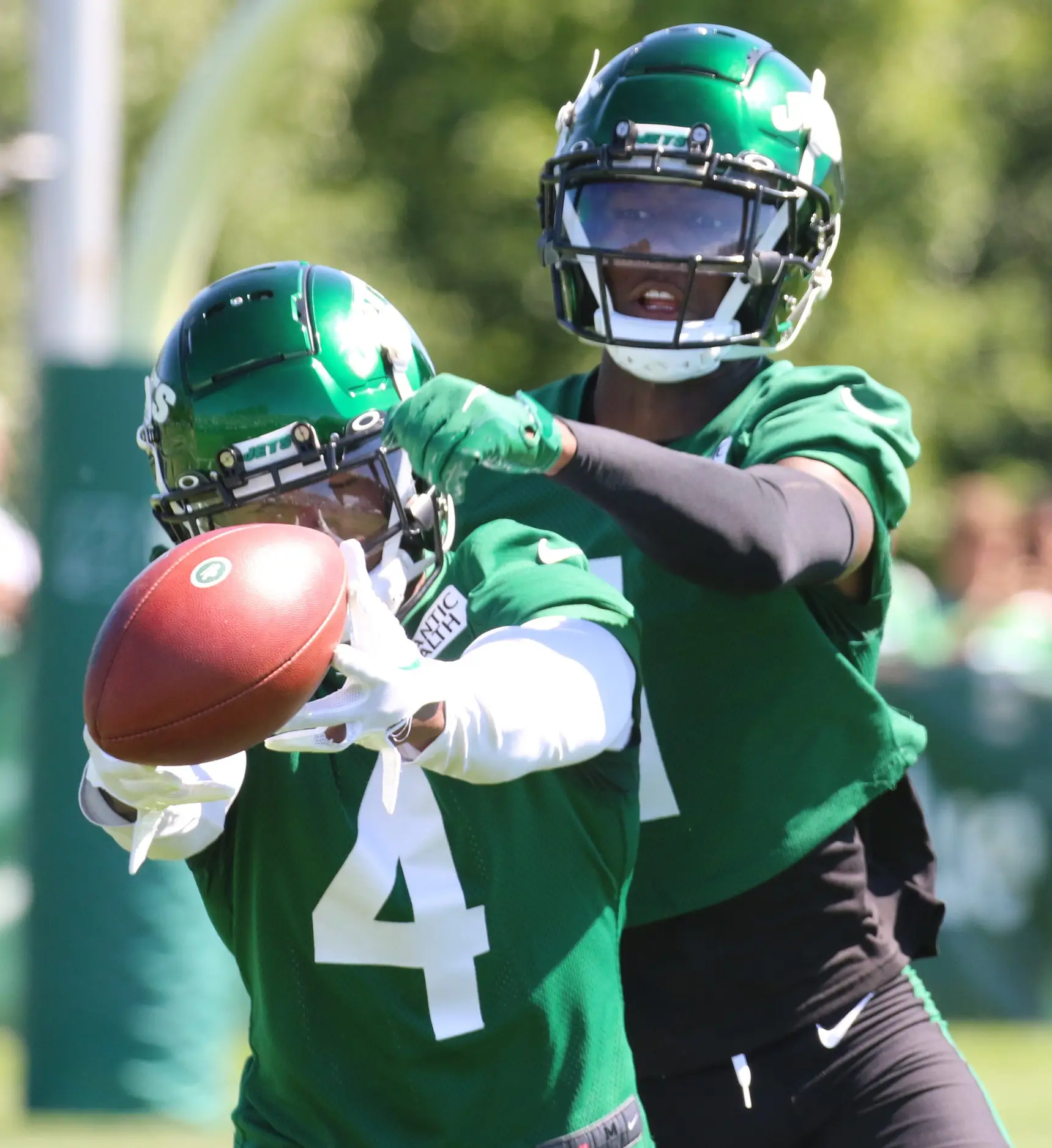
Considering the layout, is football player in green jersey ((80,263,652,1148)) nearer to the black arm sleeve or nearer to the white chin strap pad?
the black arm sleeve

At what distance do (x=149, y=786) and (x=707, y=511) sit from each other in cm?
78

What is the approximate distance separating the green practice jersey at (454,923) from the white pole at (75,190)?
199 inches

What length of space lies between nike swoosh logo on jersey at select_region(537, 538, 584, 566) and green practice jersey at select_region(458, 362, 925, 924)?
371 millimetres

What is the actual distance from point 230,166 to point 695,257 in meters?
4.72

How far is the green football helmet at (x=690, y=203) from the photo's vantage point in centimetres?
326

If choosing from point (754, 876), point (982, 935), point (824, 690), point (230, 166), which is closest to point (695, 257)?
point (824, 690)

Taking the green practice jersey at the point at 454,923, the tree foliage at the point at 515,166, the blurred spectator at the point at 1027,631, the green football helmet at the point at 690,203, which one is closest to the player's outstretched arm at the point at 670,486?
the green practice jersey at the point at 454,923

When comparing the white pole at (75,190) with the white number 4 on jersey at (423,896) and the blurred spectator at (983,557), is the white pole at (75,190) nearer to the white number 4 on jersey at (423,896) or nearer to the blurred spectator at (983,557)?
the blurred spectator at (983,557)

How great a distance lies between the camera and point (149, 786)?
252 cm

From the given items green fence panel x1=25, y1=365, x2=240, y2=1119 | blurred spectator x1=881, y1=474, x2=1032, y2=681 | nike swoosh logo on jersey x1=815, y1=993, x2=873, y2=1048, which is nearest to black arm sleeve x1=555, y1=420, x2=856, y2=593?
nike swoosh logo on jersey x1=815, y1=993, x2=873, y2=1048

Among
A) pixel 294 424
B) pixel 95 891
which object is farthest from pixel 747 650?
pixel 95 891

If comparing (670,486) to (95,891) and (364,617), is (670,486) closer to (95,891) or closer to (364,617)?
(364,617)

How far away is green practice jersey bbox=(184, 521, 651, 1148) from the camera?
106 inches

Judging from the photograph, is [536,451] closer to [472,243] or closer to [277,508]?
[277,508]
